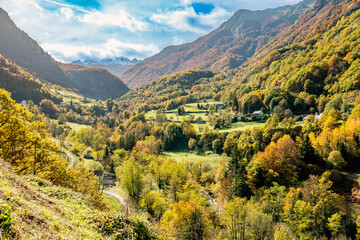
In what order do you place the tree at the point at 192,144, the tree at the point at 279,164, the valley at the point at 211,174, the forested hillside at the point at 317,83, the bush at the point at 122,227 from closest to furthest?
the bush at the point at 122,227 → the valley at the point at 211,174 → the tree at the point at 279,164 → the forested hillside at the point at 317,83 → the tree at the point at 192,144

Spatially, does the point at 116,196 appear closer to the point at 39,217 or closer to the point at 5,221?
the point at 39,217

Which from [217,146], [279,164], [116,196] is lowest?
[116,196]

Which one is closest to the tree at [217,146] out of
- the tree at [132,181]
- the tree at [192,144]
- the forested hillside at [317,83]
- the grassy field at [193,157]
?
the grassy field at [193,157]

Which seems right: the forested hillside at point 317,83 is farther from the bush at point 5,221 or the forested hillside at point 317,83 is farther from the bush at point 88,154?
the bush at point 5,221

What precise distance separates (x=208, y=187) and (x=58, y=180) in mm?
54546

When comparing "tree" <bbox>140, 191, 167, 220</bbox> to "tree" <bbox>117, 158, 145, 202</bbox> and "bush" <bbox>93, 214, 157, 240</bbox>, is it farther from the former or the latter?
"bush" <bbox>93, 214, 157, 240</bbox>

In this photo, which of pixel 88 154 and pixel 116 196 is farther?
pixel 88 154

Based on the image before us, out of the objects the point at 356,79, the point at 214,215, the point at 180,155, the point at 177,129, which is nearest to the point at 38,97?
the point at 177,129

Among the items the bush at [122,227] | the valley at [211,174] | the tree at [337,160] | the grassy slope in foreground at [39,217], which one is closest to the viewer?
the grassy slope in foreground at [39,217]

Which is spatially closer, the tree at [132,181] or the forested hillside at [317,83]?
the tree at [132,181]

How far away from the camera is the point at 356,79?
9125 cm

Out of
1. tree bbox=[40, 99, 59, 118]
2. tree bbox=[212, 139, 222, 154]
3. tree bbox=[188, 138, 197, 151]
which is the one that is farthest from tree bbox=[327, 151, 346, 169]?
tree bbox=[40, 99, 59, 118]

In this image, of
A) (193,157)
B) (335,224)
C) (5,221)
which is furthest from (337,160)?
(5,221)

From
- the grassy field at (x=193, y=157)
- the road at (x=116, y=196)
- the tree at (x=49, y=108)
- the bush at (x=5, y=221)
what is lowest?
the road at (x=116, y=196)
